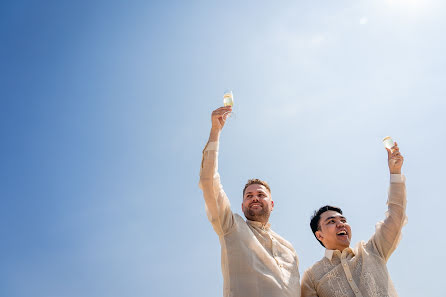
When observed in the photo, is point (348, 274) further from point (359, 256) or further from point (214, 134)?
point (214, 134)

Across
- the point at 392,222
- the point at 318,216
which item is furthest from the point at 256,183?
the point at 392,222

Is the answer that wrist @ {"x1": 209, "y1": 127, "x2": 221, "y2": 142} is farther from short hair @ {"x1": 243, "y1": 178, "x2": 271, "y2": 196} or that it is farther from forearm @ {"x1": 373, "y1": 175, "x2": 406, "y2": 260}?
forearm @ {"x1": 373, "y1": 175, "x2": 406, "y2": 260}

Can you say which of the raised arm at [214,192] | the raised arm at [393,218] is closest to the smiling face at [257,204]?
the raised arm at [214,192]

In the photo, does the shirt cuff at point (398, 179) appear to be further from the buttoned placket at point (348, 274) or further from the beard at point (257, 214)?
the beard at point (257, 214)

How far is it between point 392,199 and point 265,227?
2408mm

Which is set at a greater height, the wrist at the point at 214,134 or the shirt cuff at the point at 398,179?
the wrist at the point at 214,134

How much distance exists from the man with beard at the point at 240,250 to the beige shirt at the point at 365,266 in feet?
1.72

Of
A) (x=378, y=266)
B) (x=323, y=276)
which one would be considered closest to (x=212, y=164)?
(x=323, y=276)

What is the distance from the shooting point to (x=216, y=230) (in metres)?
5.96

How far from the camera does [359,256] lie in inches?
255

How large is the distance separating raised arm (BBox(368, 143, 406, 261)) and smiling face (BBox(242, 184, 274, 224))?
1.98m

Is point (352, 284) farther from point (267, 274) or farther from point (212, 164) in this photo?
point (212, 164)

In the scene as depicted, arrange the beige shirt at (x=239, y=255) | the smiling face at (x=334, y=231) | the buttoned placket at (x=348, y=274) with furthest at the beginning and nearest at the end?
the smiling face at (x=334, y=231) < the buttoned placket at (x=348, y=274) < the beige shirt at (x=239, y=255)

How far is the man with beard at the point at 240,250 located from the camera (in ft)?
18.1
